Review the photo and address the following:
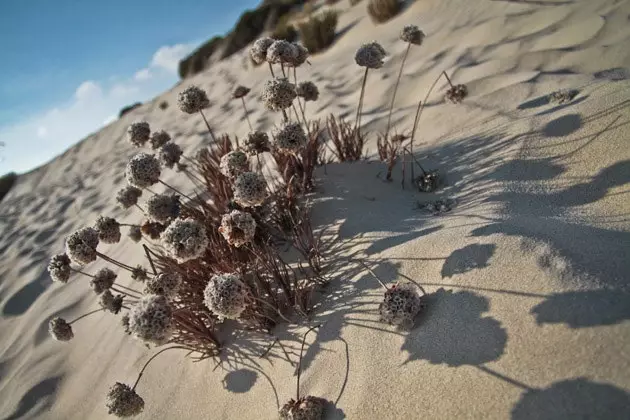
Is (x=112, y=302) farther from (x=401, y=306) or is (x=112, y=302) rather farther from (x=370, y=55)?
(x=370, y=55)

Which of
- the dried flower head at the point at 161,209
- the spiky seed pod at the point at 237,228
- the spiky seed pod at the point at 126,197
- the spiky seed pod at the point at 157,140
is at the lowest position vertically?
the spiky seed pod at the point at 237,228

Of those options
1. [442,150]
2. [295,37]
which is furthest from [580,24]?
[295,37]

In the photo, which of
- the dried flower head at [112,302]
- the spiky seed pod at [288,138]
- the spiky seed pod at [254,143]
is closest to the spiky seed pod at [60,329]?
the dried flower head at [112,302]

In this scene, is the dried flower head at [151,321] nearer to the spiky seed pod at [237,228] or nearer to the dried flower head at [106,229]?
the spiky seed pod at [237,228]

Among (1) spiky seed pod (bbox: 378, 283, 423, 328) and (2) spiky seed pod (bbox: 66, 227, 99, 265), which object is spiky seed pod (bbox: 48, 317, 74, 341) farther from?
(1) spiky seed pod (bbox: 378, 283, 423, 328)

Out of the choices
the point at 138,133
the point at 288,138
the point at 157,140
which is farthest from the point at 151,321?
the point at 157,140
